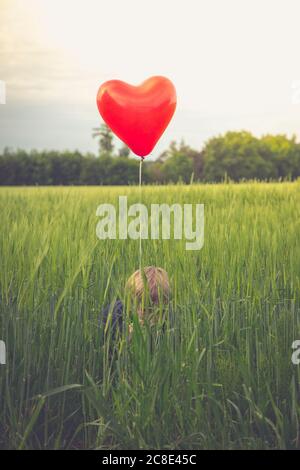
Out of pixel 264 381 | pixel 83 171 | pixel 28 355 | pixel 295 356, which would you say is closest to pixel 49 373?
pixel 28 355

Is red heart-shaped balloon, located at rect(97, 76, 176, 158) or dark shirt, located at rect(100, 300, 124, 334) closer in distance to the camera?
dark shirt, located at rect(100, 300, 124, 334)

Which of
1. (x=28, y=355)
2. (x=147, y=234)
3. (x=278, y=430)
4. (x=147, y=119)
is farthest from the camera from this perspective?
(x=147, y=234)

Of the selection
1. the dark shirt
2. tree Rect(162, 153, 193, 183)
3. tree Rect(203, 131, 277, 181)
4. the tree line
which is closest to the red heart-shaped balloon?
the dark shirt

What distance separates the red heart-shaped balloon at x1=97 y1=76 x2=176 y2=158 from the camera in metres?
2.49

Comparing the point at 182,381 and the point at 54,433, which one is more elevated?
the point at 182,381

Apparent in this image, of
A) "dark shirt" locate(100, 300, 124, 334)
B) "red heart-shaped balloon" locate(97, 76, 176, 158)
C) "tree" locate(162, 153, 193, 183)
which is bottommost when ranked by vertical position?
"dark shirt" locate(100, 300, 124, 334)

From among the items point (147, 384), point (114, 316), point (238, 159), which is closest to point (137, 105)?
point (114, 316)

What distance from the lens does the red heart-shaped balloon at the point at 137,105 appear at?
8.18ft

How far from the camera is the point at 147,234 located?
2.73m

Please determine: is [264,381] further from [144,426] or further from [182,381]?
[144,426]

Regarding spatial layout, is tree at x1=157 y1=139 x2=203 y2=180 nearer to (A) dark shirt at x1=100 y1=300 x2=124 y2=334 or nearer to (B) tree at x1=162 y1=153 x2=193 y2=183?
(B) tree at x1=162 y1=153 x2=193 y2=183

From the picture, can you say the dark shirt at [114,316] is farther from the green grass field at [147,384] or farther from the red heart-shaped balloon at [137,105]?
the red heart-shaped balloon at [137,105]
